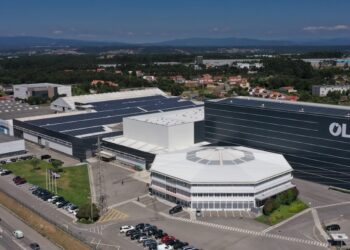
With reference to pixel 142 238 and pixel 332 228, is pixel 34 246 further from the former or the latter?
pixel 332 228

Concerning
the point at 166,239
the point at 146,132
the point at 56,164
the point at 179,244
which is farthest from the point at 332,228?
the point at 56,164

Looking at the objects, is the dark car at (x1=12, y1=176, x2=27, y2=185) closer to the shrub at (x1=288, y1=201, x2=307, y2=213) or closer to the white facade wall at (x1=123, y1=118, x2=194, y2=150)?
the white facade wall at (x1=123, y1=118, x2=194, y2=150)

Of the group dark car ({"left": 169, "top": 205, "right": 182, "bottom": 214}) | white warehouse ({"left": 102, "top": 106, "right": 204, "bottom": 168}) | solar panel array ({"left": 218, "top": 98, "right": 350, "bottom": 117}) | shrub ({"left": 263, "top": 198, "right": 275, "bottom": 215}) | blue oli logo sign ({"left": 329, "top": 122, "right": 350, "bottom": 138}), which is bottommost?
dark car ({"left": 169, "top": 205, "right": 182, "bottom": 214})

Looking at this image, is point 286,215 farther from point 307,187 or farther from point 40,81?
point 40,81

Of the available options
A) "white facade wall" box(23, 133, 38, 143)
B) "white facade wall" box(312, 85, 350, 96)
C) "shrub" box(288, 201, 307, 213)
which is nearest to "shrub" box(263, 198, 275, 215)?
"shrub" box(288, 201, 307, 213)

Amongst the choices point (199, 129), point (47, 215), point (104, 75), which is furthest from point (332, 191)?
point (104, 75)

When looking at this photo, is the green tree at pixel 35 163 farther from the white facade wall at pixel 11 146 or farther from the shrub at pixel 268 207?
the shrub at pixel 268 207

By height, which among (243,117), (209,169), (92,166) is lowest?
(92,166)
